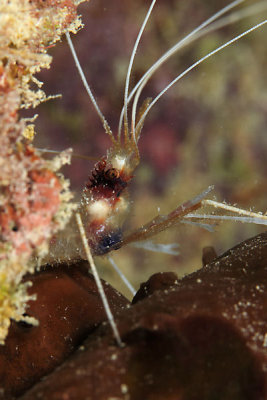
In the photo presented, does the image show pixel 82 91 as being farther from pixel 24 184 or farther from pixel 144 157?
pixel 24 184

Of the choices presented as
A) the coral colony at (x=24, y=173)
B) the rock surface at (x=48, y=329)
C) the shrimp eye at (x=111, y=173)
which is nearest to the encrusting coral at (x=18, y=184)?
the coral colony at (x=24, y=173)

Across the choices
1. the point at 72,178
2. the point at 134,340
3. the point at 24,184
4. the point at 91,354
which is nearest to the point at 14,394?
the point at 91,354

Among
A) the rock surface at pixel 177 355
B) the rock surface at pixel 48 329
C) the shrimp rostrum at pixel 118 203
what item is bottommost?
the rock surface at pixel 177 355

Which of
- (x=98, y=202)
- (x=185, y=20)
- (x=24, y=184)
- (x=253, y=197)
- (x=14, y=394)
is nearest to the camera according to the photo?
(x=24, y=184)

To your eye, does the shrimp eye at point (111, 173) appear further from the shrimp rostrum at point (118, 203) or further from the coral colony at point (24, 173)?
the coral colony at point (24, 173)

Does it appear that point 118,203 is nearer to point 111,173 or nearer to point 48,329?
point 111,173

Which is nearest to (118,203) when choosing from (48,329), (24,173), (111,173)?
(111,173)

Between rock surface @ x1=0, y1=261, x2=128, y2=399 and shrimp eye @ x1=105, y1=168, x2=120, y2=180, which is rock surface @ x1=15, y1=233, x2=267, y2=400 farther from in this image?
shrimp eye @ x1=105, y1=168, x2=120, y2=180

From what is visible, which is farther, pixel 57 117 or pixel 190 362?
pixel 57 117

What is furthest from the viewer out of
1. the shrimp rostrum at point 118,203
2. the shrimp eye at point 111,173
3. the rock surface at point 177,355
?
the shrimp eye at point 111,173
